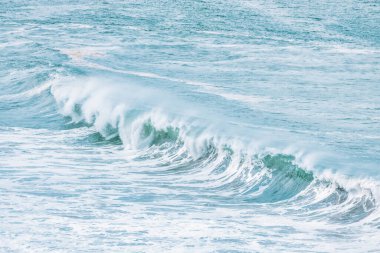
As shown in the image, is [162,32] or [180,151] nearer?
[180,151]

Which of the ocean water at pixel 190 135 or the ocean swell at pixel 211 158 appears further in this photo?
the ocean swell at pixel 211 158

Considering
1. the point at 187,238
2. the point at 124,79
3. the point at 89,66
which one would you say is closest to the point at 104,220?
the point at 187,238

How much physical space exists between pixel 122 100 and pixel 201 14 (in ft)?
48.4

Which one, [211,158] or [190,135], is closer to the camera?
[211,158]

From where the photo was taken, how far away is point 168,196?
41.9ft

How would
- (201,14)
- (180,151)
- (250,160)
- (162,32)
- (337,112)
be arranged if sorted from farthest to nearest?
(201,14), (162,32), (337,112), (180,151), (250,160)

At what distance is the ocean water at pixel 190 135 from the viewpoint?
36.1 ft

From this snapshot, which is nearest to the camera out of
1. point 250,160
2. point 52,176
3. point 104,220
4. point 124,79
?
point 104,220

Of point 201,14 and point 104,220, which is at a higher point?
point 201,14

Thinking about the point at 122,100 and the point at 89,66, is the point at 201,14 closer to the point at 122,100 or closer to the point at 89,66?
the point at 89,66

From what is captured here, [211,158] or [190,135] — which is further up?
[190,135]

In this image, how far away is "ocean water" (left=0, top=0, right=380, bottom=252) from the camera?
1100cm

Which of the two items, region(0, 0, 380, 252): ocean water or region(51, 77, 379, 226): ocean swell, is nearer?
region(0, 0, 380, 252): ocean water

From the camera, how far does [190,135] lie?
1648 cm
